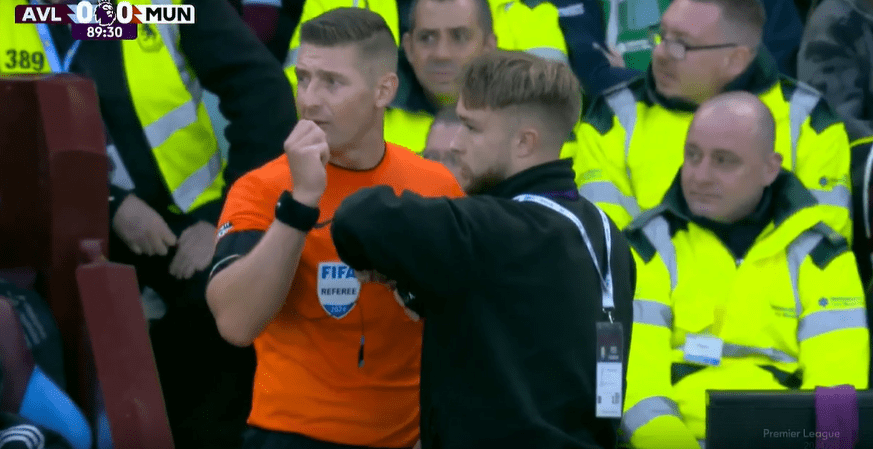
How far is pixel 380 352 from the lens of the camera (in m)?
2.66

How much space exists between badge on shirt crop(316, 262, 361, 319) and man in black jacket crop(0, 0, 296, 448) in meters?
1.52

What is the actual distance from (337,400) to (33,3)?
235 centimetres

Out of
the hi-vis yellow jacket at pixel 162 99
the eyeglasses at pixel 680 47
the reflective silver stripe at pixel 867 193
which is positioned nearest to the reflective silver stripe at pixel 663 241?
the eyeglasses at pixel 680 47

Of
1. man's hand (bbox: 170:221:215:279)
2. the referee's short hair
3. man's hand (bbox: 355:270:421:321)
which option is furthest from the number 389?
man's hand (bbox: 355:270:421:321)

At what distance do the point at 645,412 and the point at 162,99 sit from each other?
2033 mm

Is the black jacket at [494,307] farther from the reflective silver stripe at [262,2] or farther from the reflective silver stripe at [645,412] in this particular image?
the reflective silver stripe at [262,2]

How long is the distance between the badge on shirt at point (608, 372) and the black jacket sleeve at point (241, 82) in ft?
6.55

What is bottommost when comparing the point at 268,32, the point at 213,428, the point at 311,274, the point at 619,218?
the point at 213,428

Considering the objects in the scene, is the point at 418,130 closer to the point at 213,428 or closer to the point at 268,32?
the point at 268,32

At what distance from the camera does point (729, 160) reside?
3.97 meters

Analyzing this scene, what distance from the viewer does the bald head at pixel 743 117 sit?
13.0ft

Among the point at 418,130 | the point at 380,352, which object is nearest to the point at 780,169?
the point at 418,130

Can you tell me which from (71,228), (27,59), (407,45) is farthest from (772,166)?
(27,59)

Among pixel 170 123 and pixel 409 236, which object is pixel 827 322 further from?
pixel 170 123
